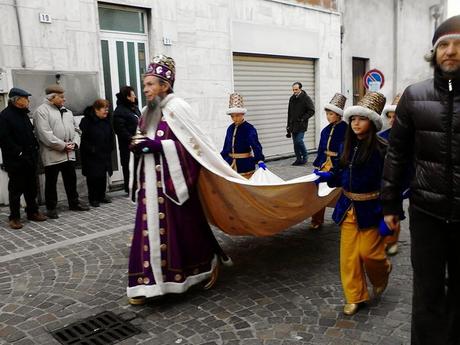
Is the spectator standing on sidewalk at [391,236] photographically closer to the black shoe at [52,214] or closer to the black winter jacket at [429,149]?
the black winter jacket at [429,149]

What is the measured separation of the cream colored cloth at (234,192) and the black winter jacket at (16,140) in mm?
3360

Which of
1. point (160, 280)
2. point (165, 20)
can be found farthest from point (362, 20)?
point (160, 280)

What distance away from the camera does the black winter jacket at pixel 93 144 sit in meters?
7.41

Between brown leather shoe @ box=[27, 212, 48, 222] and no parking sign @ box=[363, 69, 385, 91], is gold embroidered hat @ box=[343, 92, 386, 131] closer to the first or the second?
brown leather shoe @ box=[27, 212, 48, 222]

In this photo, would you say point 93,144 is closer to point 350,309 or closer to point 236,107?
point 236,107

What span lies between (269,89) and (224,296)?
9.46 meters

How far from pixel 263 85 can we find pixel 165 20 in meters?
3.85

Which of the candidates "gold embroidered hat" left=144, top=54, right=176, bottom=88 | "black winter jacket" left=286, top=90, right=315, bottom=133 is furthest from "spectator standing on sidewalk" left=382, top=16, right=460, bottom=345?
"black winter jacket" left=286, top=90, right=315, bottom=133

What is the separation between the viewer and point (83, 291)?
4.21m

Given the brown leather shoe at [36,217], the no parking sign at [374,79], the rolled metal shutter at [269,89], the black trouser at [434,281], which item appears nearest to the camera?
the black trouser at [434,281]

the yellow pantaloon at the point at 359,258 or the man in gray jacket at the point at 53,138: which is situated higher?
the man in gray jacket at the point at 53,138

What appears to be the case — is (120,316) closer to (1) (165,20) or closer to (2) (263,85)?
(1) (165,20)

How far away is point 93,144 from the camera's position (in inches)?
293

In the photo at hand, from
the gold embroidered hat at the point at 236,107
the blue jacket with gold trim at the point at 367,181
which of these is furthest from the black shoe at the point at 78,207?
the blue jacket with gold trim at the point at 367,181
